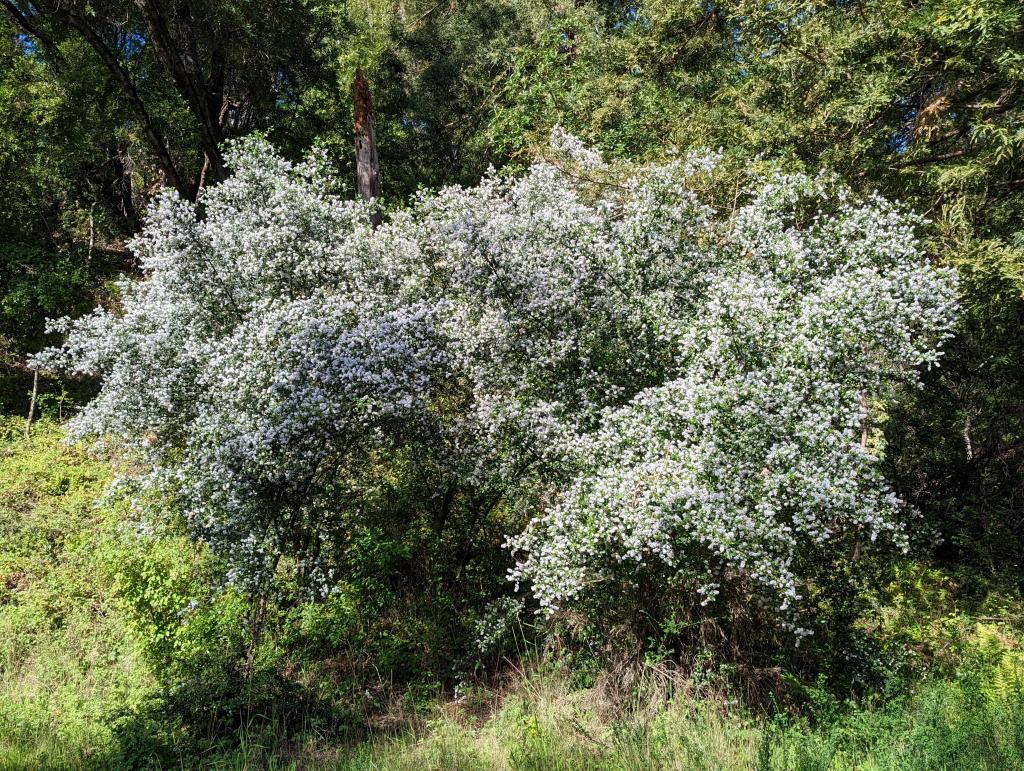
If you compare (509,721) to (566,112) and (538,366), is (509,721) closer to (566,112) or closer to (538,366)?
(538,366)

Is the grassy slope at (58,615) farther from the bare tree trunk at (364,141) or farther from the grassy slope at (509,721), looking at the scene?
the bare tree trunk at (364,141)

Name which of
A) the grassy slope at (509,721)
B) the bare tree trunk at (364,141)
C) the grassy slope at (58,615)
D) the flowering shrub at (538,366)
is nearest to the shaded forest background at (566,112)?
the bare tree trunk at (364,141)

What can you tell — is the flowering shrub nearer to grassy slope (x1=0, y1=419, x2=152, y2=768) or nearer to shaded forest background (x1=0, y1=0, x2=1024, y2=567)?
grassy slope (x1=0, y1=419, x2=152, y2=768)

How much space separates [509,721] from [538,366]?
333 cm

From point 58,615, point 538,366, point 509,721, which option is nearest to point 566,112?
point 538,366

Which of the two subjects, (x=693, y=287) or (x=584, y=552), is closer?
(x=584, y=552)

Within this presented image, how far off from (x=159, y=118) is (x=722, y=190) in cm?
1217

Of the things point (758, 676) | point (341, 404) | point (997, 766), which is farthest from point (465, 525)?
point (997, 766)

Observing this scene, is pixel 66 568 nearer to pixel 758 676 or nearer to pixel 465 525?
pixel 465 525

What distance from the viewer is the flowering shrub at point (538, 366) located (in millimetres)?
5301

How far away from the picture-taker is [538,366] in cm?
683

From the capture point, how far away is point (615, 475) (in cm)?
554


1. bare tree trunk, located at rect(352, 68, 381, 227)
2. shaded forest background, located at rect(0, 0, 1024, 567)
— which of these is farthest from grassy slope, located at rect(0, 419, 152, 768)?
bare tree trunk, located at rect(352, 68, 381, 227)

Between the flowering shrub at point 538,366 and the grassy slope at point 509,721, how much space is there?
3.23ft
